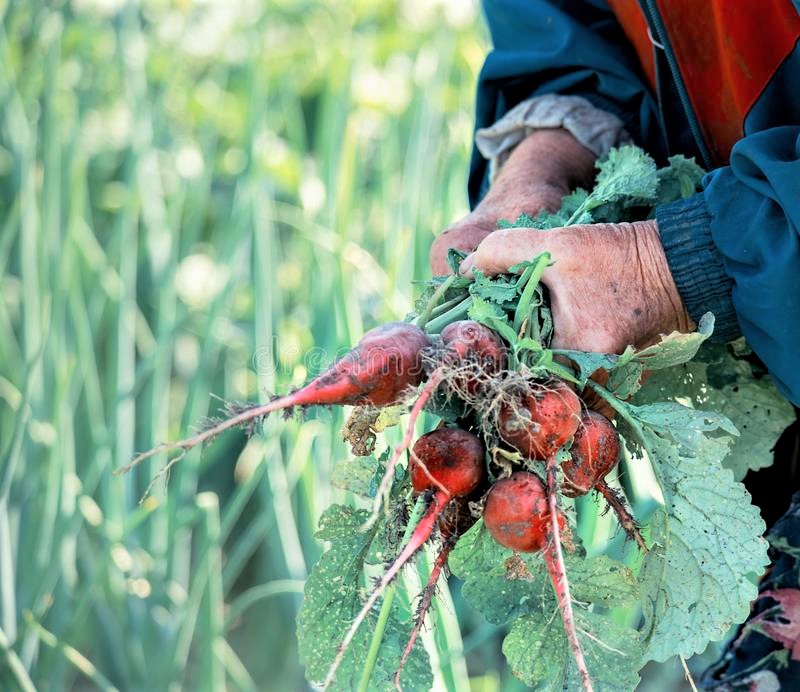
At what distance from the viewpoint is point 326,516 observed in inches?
30.0

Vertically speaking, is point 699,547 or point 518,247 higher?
point 518,247

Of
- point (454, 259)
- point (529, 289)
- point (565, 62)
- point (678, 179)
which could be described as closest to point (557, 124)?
point (565, 62)

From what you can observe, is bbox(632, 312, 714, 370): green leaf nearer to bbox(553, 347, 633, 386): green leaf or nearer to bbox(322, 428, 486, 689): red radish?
bbox(553, 347, 633, 386): green leaf

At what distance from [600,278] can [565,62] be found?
42 centimetres

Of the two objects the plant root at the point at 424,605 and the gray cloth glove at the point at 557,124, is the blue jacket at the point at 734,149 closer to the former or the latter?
the gray cloth glove at the point at 557,124

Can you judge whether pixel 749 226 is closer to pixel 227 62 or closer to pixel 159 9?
pixel 227 62

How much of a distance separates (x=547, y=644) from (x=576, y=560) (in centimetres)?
7

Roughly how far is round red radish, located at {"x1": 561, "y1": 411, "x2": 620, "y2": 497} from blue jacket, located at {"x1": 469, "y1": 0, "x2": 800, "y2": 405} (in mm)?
147

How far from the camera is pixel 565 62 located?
107cm

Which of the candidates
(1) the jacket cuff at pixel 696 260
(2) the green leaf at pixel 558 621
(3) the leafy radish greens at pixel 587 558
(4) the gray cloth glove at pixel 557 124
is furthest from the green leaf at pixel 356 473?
(4) the gray cloth glove at pixel 557 124

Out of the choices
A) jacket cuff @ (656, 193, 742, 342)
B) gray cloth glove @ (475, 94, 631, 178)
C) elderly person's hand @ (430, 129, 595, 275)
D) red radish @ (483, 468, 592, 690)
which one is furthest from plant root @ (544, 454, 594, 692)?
gray cloth glove @ (475, 94, 631, 178)

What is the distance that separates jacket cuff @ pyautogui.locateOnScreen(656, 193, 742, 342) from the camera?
0.76m

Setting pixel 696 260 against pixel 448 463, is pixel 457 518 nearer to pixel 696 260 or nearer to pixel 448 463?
pixel 448 463

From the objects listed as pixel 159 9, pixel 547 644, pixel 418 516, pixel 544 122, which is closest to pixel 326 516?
pixel 418 516
